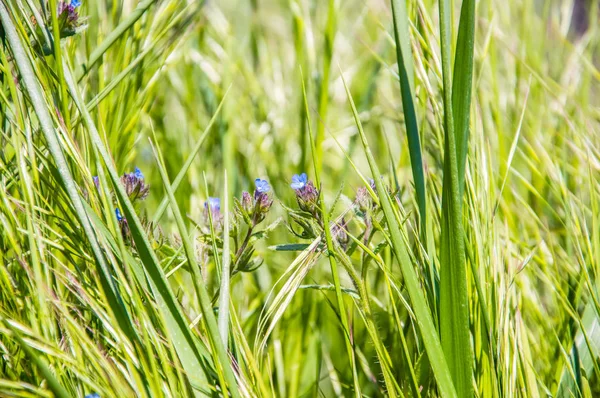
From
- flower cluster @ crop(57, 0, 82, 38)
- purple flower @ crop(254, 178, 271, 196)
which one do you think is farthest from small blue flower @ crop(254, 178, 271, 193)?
flower cluster @ crop(57, 0, 82, 38)

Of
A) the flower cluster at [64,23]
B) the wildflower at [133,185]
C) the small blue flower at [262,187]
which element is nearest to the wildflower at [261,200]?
the small blue flower at [262,187]

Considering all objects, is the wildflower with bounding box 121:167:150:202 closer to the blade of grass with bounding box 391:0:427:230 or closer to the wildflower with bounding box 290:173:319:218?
the wildflower with bounding box 290:173:319:218

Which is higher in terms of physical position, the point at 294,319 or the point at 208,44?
the point at 208,44

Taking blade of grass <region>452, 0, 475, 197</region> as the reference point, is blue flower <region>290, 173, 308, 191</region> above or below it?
below

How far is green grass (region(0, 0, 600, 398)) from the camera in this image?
1.38 feet

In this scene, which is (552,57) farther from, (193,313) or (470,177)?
(193,313)

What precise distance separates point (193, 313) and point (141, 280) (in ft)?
0.65

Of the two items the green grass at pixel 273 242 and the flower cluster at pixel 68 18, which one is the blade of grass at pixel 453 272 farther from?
the flower cluster at pixel 68 18

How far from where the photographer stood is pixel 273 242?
0.98m

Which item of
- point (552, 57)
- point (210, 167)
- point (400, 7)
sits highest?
point (400, 7)

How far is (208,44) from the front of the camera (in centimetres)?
123

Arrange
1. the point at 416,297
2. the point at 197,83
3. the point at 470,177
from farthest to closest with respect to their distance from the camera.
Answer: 1. the point at 197,83
2. the point at 470,177
3. the point at 416,297

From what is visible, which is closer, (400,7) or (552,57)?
(400,7)

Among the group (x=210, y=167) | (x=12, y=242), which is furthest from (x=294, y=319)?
(x=12, y=242)
